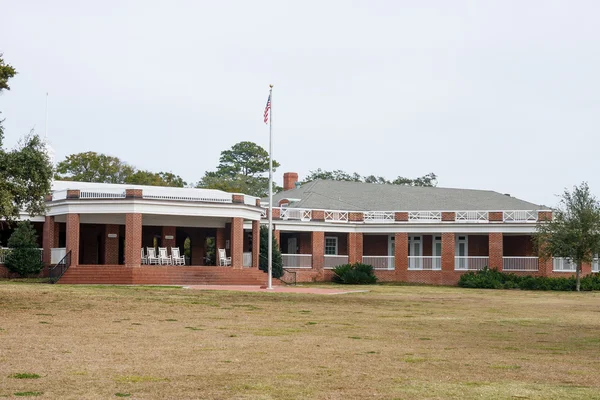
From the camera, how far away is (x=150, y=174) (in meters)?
80.8

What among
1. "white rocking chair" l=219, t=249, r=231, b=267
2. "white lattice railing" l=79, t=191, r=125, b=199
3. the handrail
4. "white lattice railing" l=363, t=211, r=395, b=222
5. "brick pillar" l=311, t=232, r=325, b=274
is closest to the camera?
the handrail

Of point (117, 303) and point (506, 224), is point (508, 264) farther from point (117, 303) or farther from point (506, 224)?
point (117, 303)

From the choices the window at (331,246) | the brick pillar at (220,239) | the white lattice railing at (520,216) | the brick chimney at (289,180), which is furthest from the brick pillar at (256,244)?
the brick chimney at (289,180)

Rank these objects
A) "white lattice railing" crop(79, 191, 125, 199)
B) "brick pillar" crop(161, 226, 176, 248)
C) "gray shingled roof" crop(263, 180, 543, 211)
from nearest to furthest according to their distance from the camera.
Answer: "white lattice railing" crop(79, 191, 125, 199)
"brick pillar" crop(161, 226, 176, 248)
"gray shingled roof" crop(263, 180, 543, 211)

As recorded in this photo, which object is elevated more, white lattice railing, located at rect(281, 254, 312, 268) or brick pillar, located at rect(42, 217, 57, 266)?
brick pillar, located at rect(42, 217, 57, 266)

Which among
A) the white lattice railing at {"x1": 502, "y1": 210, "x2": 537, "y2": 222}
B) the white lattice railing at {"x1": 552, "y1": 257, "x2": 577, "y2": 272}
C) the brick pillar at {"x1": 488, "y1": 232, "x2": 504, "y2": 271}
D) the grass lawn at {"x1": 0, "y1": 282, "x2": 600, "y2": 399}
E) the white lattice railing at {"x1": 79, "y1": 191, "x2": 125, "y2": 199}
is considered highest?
the white lattice railing at {"x1": 79, "y1": 191, "x2": 125, "y2": 199}

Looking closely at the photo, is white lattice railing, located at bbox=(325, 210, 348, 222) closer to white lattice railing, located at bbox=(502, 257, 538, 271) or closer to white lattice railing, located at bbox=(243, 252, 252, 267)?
white lattice railing, located at bbox=(243, 252, 252, 267)

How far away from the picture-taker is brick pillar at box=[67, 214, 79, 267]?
142 ft

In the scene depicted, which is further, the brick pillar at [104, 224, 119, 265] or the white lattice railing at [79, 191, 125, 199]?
the brick pillar at [104, 224, 119, 265]

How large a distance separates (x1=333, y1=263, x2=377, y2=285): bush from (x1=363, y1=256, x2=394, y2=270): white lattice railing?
1.43 meters

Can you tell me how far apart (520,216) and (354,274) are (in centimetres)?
984

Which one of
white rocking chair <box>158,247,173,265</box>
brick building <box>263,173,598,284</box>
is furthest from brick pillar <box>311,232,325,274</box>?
white rocking chair <box>158,247,173,265</box>

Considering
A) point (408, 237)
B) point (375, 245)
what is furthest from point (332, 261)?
point (408, 237)

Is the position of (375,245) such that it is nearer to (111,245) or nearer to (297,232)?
(297,232)
